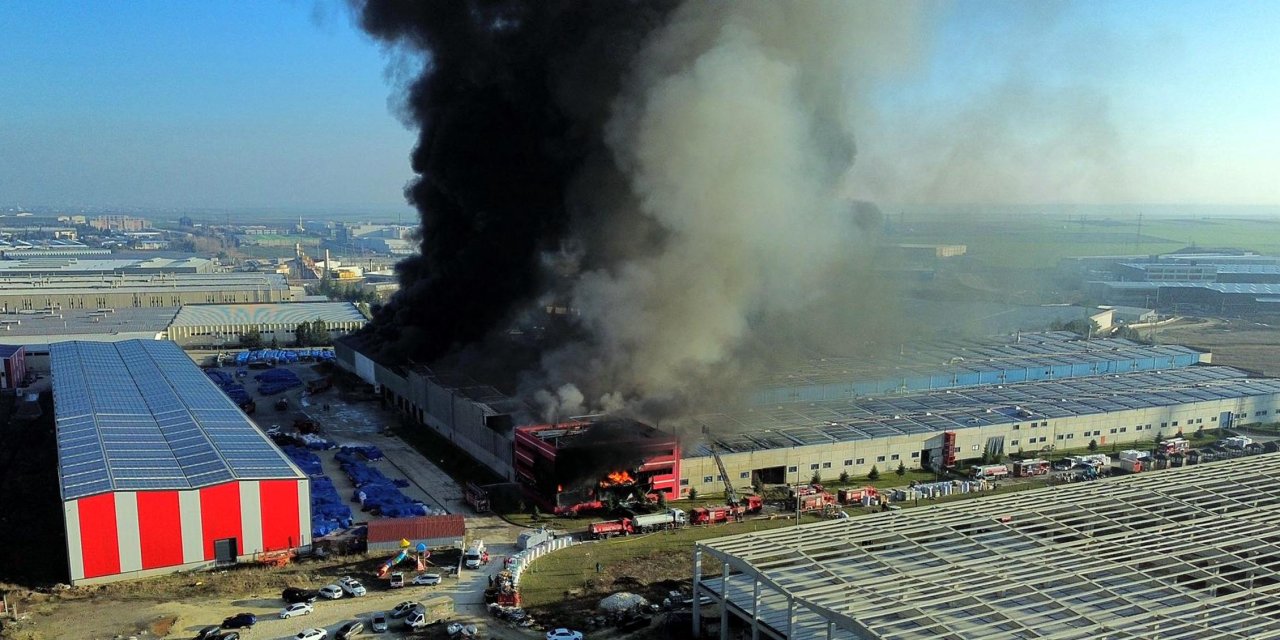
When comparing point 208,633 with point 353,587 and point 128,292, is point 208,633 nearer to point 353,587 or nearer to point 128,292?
point 353,587

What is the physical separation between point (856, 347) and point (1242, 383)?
13.3m

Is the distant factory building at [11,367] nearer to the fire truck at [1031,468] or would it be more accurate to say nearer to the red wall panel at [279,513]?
the red wall panel at [279,513]

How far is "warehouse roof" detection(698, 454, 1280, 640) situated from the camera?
1057 cm

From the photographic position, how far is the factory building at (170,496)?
50.5 ft

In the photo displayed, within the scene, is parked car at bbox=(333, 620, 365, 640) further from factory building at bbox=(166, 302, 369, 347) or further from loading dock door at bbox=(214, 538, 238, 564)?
factory building at bbox=(166, 302, 369, 347)

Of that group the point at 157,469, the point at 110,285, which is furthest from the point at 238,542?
the point at 110,285

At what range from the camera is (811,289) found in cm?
3155

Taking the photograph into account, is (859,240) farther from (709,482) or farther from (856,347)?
(709,482)

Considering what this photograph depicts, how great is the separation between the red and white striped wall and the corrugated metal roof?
129 cm

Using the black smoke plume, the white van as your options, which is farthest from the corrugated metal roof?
the black smoke plume

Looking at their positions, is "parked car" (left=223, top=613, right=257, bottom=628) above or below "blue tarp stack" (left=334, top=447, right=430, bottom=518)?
above

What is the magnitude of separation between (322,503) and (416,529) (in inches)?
145

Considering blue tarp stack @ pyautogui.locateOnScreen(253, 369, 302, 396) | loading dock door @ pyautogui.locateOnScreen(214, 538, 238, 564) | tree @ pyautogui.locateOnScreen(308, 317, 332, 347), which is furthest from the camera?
tree @ pyautogui.locateOnScreen(308, 317, 332, 347)

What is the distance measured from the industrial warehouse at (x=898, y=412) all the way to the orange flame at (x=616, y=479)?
0.15m
